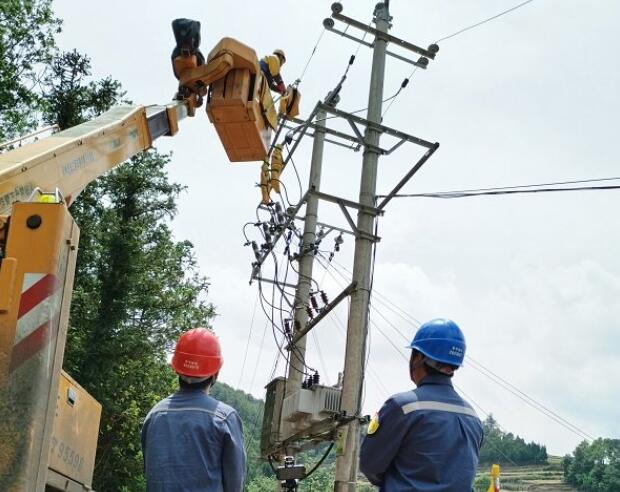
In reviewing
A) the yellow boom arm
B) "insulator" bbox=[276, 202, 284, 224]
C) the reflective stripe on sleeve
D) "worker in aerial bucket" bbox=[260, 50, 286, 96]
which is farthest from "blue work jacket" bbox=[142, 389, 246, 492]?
"insulator" bbox=[276, 202, 284, 224]

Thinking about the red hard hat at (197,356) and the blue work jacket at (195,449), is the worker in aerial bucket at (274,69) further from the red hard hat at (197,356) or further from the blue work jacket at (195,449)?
the blue work jacket at (195,449)

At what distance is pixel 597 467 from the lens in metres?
55.3

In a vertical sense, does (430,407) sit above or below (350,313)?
below

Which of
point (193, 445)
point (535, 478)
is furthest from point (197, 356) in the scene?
point (535, 478)

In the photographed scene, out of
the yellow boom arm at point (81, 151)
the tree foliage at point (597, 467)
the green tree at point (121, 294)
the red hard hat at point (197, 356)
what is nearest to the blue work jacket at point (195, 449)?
the red hard hat at point (197, 356)

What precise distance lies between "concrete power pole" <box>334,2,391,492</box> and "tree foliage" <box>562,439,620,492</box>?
138ft

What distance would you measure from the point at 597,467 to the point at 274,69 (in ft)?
178

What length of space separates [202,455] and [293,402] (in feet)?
32.6

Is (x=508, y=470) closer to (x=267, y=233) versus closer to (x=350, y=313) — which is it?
(x=267, y=233)

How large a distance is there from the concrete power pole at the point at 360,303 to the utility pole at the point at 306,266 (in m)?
3.31

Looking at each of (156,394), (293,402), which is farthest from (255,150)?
(156,394)

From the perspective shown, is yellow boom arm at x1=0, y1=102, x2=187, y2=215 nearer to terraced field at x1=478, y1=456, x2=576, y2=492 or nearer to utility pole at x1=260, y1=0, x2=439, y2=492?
utility pole at x1=260, y1=0, x2=439, y2=492

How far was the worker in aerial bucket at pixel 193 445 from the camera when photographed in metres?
3.79

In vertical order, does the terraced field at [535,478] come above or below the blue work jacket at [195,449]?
above
